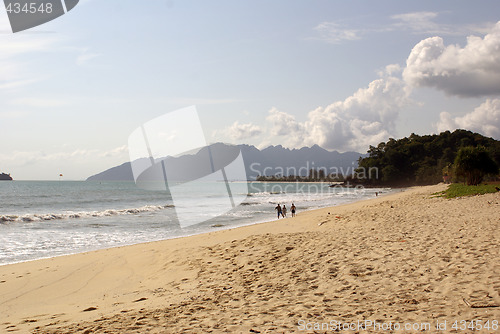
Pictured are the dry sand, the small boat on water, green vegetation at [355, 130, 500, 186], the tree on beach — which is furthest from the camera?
the small boat on water

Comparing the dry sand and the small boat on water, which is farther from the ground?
the small boat on water

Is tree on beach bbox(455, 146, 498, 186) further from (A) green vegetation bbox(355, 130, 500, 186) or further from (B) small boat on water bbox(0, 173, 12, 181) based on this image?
(B) small boat on water bbox(0, 173, 12, 181)

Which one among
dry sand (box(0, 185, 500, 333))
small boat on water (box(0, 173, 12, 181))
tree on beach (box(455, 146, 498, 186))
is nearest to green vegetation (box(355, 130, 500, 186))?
tree on beach (box(455, 146, 498, 186))

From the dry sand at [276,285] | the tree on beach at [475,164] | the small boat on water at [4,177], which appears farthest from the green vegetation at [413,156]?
the small boat on water at [4,177]

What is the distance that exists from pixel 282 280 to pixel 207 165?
6091cm

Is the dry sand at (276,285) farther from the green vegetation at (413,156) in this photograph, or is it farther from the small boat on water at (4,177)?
the small boat on water at (4,177)

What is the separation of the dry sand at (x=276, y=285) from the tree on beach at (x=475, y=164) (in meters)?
28.1

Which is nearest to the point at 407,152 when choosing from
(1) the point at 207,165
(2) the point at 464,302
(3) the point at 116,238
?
(1) the point at 207,165

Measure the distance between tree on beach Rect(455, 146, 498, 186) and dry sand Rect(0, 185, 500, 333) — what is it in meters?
28.1

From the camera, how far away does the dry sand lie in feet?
15.8

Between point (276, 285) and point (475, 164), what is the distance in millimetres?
36218

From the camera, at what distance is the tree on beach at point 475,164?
35625 millimetres

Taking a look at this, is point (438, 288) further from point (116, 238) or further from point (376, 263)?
point (116, 238)

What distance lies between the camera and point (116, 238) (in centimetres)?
1775
